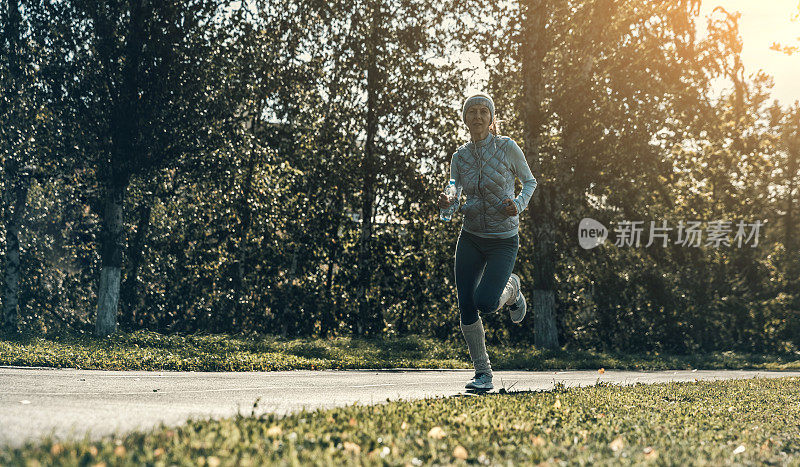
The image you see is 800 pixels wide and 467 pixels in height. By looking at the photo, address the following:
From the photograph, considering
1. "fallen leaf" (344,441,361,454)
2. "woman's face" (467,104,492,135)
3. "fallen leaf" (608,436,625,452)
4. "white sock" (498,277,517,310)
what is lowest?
"fallen leaf" (344,441,361,454)

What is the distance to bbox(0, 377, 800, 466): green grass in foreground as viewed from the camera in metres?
3.77

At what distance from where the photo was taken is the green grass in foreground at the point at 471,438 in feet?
12.4

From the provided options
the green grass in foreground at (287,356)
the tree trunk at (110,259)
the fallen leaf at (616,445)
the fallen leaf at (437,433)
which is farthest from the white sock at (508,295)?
the tree trunk at (110,259)

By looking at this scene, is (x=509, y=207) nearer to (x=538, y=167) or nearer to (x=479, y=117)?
(x=479, y=117)

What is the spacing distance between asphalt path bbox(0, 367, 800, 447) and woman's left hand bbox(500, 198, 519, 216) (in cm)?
180

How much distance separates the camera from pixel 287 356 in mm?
13453

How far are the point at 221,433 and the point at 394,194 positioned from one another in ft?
58.4

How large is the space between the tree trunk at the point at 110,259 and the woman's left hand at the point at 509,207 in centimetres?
1223

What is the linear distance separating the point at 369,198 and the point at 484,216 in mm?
14725

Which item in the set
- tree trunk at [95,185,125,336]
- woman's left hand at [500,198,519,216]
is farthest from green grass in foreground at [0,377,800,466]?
tree trunk at [95,185,125,336]

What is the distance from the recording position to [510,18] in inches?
757

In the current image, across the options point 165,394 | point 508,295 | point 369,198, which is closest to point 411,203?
point 369,198

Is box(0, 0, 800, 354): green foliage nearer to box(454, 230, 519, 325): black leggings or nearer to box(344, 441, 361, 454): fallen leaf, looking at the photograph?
box(454, 230, 519, 325): black leggings

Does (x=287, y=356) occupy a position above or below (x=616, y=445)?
above
